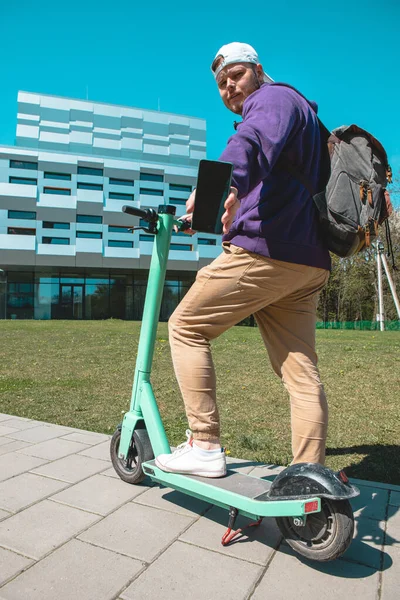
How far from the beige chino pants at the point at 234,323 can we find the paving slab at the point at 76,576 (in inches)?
26.0

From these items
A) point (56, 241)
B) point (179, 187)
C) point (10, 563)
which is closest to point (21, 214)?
point (56, 241)

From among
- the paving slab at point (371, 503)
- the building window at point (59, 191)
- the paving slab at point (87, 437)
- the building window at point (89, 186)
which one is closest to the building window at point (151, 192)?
the building window at point (89, 186)

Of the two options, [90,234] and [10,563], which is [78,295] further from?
[10,563]

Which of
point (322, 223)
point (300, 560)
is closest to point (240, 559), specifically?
point (300, 560)

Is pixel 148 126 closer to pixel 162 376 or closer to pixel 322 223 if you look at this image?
pixel 162 376

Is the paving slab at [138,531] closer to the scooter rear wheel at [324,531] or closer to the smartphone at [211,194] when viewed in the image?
the scooter rear wheel at [324,531]

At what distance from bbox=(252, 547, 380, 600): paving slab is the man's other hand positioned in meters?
1.45

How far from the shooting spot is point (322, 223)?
91.3 inches

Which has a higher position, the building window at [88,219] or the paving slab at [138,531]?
the building window at [88,219]

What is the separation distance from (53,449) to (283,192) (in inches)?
105

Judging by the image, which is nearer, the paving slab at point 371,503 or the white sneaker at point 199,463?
the white sneaker at point 199,463

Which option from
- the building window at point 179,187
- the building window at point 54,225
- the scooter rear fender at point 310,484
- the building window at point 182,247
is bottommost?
the scooter rear fender at point 310,484

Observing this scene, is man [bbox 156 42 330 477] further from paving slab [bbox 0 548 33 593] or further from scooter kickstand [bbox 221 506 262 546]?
→ paving slab [bbox 0 548 33 593]

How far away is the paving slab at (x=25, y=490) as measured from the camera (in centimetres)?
273
